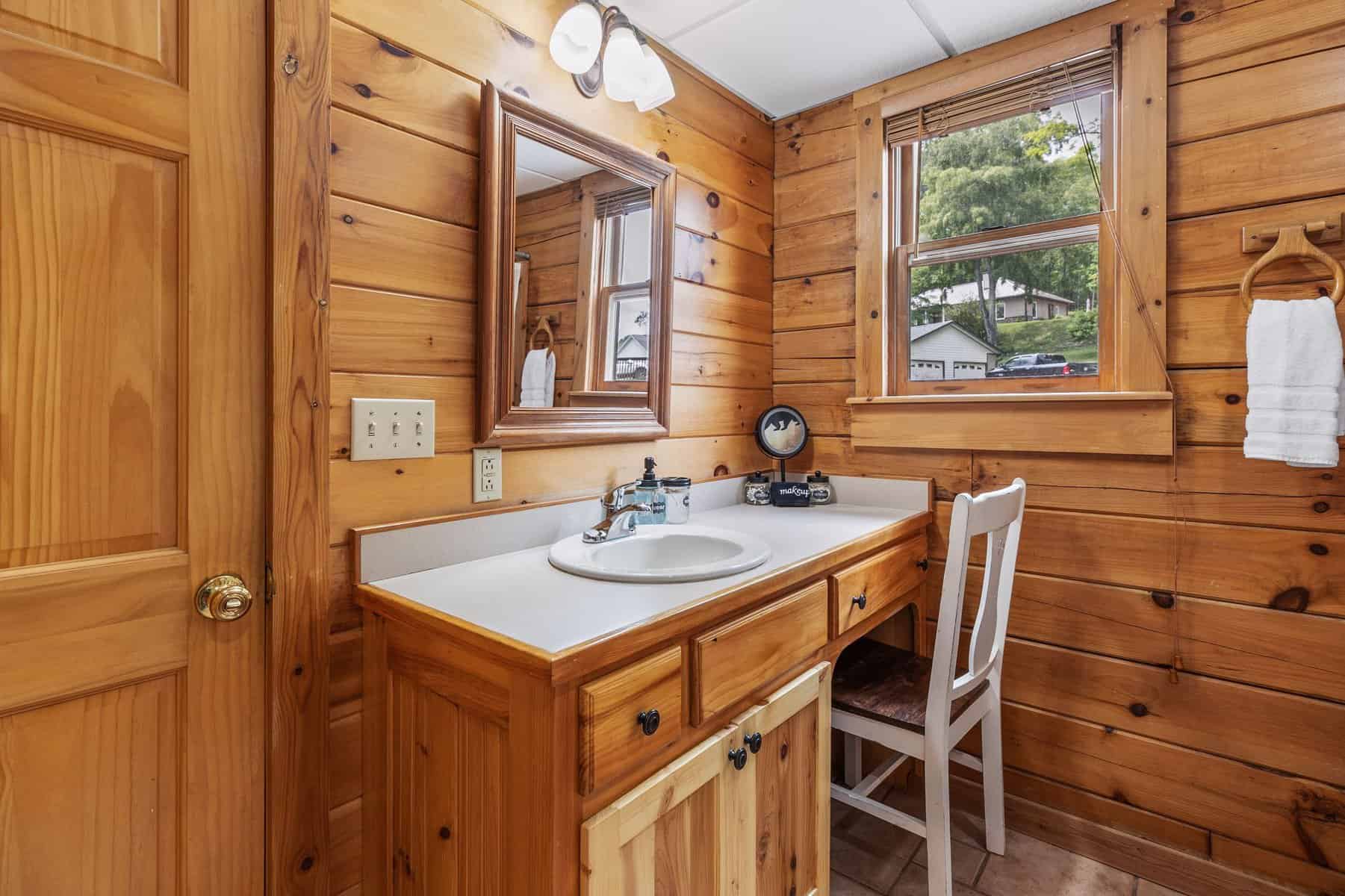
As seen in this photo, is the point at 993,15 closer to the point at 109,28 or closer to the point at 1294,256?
the point at 1294,256

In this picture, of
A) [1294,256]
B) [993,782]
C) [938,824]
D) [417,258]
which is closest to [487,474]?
[417,258]

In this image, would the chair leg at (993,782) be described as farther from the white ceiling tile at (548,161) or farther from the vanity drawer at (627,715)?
the white ceiling tile at (548,161)

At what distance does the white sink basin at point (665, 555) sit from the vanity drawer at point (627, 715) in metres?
0.19

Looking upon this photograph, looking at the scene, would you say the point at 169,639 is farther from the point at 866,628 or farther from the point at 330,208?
the point at 866,628

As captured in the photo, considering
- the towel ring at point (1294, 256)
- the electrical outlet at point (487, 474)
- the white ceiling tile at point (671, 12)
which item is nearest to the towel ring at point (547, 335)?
the electrical outlet at point (487, 474)

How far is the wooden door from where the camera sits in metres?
0.89

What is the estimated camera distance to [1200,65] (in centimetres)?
160

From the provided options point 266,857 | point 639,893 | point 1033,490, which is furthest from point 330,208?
point 1033,490

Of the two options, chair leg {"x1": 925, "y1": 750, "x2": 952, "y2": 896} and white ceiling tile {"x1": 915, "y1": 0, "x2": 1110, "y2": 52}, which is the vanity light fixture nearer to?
white ceiling tile {"x1": 915, "y1": 0, "x2": 1110, "y2": 52}

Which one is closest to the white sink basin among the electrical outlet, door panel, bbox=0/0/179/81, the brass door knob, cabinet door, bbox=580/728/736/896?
the electrical outlet

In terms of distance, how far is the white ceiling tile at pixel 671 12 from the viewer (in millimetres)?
1670

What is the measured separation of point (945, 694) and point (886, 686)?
0.23m

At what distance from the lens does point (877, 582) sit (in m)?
1.70

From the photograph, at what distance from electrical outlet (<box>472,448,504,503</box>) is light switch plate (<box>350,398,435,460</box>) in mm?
105
